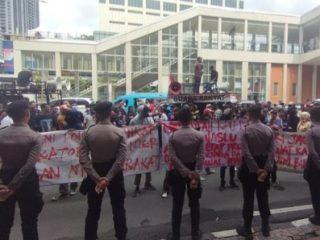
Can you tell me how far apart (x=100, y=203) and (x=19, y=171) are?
1.04 meters

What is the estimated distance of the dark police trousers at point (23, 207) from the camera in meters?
4.16

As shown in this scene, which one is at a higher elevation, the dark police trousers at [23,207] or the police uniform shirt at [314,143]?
the police uniform shirt at [314,143]

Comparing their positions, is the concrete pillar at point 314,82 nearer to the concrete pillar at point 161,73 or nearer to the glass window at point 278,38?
the glass window at point 278,38

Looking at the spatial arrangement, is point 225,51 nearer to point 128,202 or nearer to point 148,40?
point 148,40

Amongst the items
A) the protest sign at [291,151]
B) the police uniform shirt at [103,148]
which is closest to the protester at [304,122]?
the protest sign at [291,151]

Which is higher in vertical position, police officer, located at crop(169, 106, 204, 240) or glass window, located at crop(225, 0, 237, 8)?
glass window, located at crop(225, 0, 237, 8)

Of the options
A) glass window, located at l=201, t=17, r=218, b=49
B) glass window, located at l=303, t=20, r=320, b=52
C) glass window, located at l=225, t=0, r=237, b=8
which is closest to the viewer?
glass window, located at l=201, t=17, r=218, b=49

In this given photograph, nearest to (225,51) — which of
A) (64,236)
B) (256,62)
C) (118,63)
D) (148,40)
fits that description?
(256,62)

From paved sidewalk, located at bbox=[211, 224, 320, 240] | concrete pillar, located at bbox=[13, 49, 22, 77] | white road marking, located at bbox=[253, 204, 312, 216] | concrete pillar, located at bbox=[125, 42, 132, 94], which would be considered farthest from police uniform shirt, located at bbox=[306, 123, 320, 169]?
concrete pillar, located at bbox=[13, 49, 22, 77]

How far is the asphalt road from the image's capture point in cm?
553

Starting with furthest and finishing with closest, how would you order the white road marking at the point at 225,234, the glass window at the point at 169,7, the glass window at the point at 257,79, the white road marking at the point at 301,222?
1. the glass window at the point at 169,7
2. the glass window at the point at 257,79
3. the white road marking at the point at 301,222
4. the white road marking at the point at 225,234

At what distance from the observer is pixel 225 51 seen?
139 ft

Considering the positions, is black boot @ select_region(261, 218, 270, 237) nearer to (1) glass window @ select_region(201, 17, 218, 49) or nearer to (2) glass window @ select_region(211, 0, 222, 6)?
(1) glass window @ select_region(201, 17, 218, 49)

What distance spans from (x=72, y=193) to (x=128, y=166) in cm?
121
